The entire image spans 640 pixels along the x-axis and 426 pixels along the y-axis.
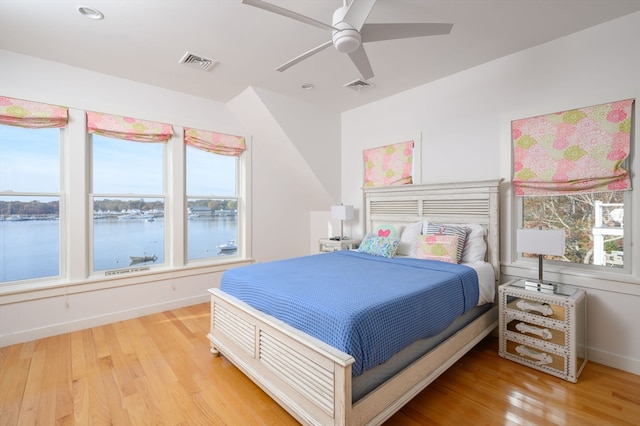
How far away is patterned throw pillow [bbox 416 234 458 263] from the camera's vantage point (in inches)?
114

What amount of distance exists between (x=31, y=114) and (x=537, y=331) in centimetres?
486

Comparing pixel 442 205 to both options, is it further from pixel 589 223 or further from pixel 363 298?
pixel 363 298

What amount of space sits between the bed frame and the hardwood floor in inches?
5.8

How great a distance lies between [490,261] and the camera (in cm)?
298

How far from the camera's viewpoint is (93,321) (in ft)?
10.5

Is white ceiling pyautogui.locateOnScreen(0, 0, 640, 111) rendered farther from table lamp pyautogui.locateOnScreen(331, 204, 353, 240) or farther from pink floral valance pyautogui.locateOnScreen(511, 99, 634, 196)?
table lamp pyautogui.locateOnScreen(331, 204, 353, 240)

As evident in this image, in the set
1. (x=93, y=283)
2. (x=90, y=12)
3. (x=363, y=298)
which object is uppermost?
(x=90, y=12)

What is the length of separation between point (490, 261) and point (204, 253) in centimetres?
351

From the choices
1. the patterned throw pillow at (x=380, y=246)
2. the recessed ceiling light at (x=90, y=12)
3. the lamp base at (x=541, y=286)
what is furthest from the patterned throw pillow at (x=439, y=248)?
the recessed ceiling light at (x=90, y=12)

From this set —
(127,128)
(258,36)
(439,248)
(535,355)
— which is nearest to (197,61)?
(258,36)

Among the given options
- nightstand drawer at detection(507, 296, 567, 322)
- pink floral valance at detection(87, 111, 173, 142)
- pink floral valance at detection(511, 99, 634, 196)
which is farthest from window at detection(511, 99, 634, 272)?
pink floral valance at detection(87, 111, 173, 142)

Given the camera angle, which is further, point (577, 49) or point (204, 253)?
point (204, 253)

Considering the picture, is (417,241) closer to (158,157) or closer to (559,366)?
(559,366)

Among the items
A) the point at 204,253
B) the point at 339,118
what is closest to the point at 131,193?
the point at 204,253
